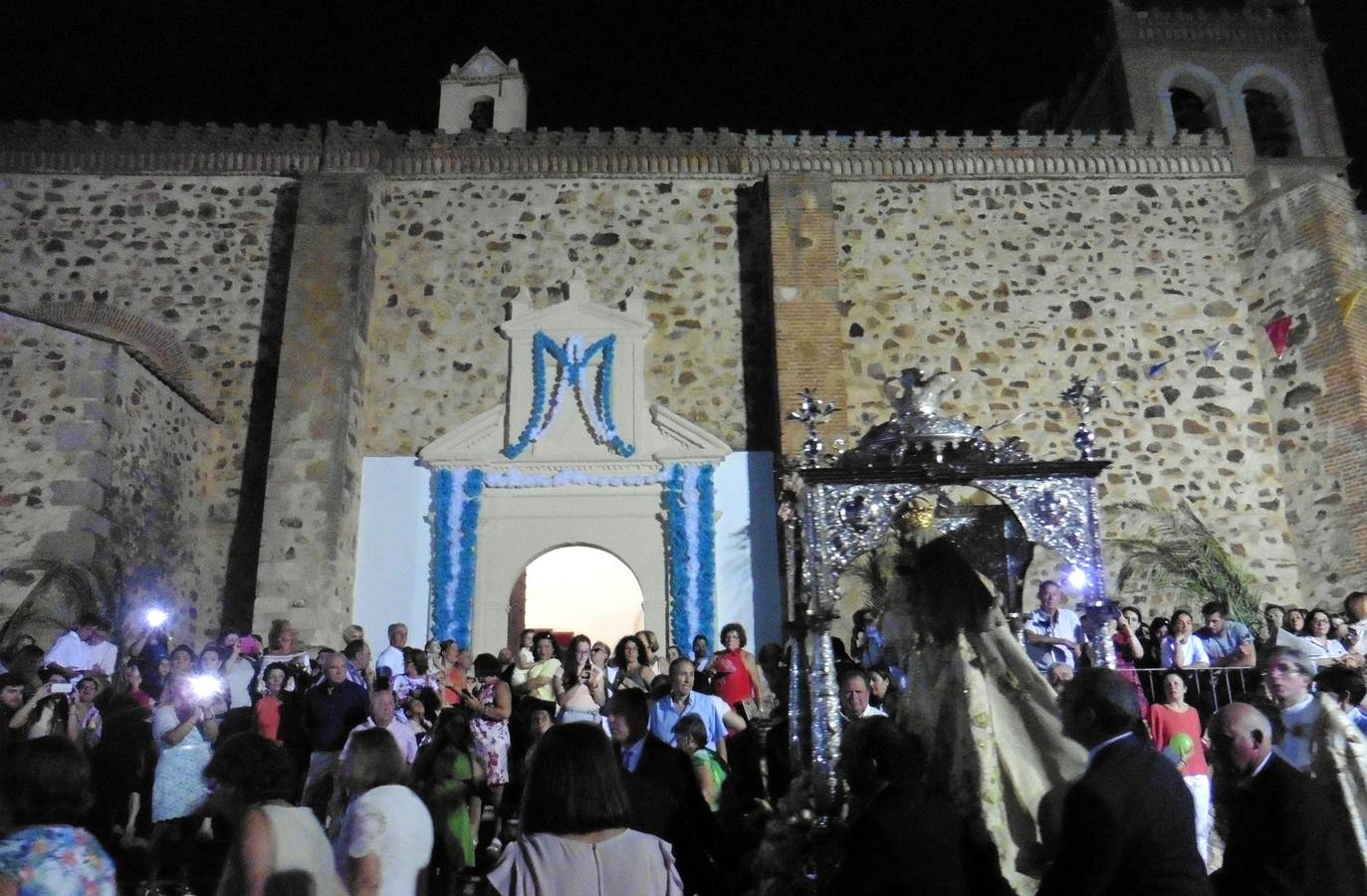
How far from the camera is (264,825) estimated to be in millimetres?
3025

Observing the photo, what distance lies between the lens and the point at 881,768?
10.8 feet

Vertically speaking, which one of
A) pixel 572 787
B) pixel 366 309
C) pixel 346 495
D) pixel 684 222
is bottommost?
pixel 572 787

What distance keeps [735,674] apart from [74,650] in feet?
19.6

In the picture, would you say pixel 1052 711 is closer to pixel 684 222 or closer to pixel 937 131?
pixel 684 222

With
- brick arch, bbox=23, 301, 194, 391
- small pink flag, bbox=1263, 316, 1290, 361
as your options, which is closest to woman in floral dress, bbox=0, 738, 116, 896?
brick arch, bbox=23, 301, 194, 391

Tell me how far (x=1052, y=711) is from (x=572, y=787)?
2.44 meters

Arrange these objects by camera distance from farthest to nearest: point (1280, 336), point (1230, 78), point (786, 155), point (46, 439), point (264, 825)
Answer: point (1230, 78), point (786, 155), point (1280, 336), point (46, 439), point (264, 825)

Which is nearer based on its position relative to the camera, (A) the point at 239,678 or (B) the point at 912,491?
(B) the point at 912,491

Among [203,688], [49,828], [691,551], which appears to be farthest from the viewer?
[691,551]

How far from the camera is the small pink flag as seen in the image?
12.6 m

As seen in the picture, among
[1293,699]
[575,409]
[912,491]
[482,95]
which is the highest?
[482,95]

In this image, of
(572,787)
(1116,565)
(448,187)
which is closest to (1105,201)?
(1116,565)

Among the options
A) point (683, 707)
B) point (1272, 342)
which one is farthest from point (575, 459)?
point (1272, 342)

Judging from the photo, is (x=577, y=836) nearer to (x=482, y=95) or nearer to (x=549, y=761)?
(x=549, y=761)
